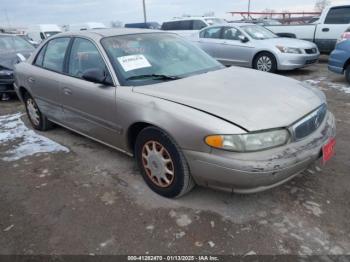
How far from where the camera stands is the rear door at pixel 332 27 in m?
9.98

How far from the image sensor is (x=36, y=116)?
16.7ft

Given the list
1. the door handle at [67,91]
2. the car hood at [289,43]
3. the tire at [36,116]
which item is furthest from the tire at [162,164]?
the car hood at [289,43]

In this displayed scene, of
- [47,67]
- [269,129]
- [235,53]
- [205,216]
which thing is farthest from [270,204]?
→ [235,53]

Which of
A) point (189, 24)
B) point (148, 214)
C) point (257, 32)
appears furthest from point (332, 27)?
point (148, 214)

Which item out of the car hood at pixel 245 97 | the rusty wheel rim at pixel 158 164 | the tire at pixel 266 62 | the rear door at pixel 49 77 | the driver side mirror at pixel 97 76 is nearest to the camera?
the car hood at pixel 245 97

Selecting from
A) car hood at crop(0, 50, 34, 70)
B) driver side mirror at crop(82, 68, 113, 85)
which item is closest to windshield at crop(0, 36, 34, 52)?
car hood at crop(0, 50, 34, 70)

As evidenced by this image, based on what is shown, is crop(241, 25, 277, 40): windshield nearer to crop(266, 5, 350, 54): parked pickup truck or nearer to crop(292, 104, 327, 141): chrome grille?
crop(266, 5, 350, 54): parked pickup truck

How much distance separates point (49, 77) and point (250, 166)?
3092mm

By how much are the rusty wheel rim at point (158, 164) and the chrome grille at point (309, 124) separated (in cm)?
108

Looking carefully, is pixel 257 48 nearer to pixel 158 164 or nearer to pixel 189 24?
pixel 189 24

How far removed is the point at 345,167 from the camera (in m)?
3.53

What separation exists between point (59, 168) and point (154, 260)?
6.48ft

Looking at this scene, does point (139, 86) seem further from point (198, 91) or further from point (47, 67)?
point (47, 67)

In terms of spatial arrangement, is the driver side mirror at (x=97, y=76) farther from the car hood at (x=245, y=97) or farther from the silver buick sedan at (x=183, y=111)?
the car hood at (x=245, y=97)
